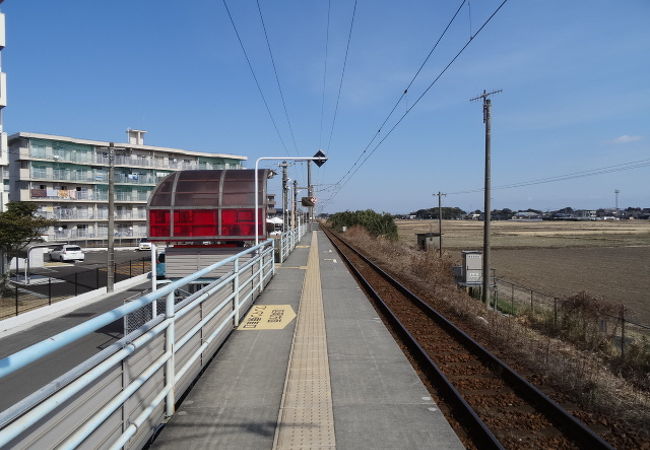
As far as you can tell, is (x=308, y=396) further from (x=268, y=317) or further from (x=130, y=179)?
(x=130, y=179)

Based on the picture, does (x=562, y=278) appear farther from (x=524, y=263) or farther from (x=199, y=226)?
(x=199, y=226)

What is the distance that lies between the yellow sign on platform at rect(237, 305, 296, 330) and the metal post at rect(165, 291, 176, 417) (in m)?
3.75

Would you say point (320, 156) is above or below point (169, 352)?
above

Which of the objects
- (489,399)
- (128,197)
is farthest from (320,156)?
(128,197)

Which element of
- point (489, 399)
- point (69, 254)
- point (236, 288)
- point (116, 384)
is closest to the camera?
point (116, 384)

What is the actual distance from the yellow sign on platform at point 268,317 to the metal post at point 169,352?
375cm

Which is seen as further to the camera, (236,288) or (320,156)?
(320,156)

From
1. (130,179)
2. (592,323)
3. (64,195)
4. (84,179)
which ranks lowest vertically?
(592,323)

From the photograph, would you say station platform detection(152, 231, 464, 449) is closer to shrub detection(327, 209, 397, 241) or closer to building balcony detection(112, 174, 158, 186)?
shrub detection(327, 209, 397, 241)

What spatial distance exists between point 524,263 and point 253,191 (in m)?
31.2

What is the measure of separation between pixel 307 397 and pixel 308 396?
29 mm

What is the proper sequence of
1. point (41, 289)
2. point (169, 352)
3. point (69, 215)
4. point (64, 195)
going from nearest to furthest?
point (169, 352), point (41, 289), point (64, 195), point (69, 215)

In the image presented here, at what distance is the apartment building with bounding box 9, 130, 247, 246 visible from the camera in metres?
44.2

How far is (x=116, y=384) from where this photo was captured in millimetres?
3080
